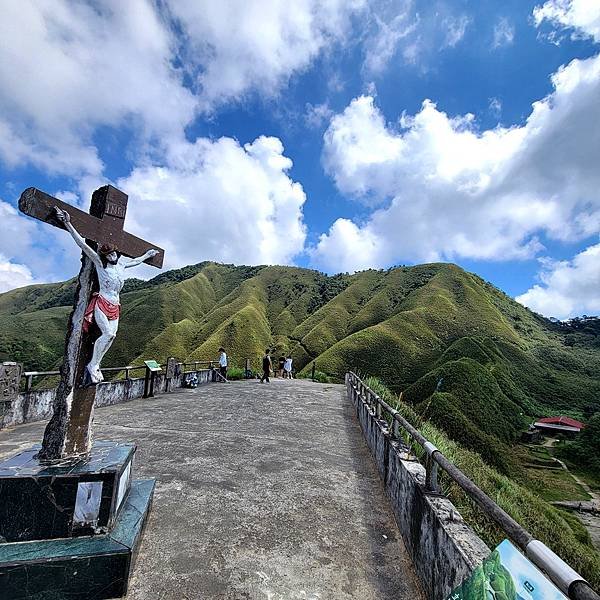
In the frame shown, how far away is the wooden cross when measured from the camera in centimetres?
316

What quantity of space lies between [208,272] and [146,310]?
109 feet

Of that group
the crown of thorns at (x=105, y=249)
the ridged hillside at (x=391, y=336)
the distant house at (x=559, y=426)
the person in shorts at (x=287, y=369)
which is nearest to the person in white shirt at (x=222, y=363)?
the person in shorts at (x=287, y=369)

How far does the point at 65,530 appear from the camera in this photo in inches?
108

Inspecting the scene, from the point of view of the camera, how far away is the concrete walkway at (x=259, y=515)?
282 centimetres

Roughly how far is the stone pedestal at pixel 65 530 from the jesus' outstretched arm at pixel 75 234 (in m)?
1.75

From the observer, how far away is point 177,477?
4.67 m

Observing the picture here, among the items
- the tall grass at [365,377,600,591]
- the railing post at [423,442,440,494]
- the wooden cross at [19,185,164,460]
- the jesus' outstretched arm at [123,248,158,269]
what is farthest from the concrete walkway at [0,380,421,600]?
the jesus' outstretched arm at [123,248,158,269]

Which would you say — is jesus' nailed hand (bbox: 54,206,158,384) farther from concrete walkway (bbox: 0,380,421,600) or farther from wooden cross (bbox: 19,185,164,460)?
concrete walkway (bbox: 0,380,421,600)

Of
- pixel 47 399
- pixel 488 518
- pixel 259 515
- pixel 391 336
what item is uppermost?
pixel 391 336

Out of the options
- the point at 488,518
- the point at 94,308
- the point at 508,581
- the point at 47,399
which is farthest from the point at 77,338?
the point at 47,399

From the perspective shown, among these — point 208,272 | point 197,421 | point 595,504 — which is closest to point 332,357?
point 595,504

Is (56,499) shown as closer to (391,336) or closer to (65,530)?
(65,530)

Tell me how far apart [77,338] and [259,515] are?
2.46 meters

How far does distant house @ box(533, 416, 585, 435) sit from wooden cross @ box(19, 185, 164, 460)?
39408 mm
